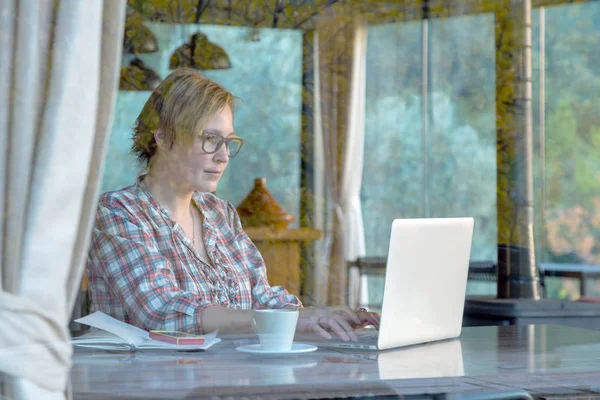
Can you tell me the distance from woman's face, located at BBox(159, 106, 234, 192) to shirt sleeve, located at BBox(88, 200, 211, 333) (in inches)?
8.9

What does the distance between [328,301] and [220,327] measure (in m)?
2.63

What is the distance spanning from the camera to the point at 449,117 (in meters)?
4.55

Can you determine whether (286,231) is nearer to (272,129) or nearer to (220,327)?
(272,129)

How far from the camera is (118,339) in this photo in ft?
5.87

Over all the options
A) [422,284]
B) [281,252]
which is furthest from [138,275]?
[281,252]

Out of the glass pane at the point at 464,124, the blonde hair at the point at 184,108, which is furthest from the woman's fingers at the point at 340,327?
the glass pane at the point at 464,124

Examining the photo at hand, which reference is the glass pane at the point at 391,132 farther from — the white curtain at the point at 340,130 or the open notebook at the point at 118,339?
the open notebook at the point at 118,339

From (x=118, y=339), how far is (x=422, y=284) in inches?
23.0

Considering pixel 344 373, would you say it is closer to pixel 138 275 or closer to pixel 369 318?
pixel 369 318

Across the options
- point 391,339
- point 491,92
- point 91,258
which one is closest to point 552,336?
point 391,339

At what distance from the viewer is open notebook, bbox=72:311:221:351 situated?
1767mm

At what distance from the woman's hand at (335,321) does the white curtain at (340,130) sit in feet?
9.02

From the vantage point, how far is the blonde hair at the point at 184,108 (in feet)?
8.20

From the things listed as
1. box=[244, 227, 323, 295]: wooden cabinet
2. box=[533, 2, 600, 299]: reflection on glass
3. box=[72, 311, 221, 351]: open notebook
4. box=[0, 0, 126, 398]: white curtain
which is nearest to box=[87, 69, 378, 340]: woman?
box=[72, 311, 221, 351]: open notebook
